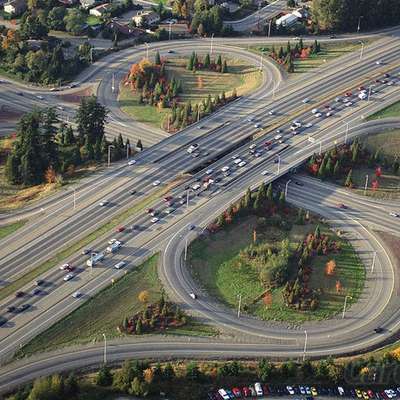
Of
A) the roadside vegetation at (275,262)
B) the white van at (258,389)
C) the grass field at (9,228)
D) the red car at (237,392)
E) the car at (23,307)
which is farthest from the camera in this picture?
the grass field at (9,228)

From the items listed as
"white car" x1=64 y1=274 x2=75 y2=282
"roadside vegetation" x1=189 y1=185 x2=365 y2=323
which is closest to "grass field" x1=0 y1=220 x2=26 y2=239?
"white car" x1=64 y1=274 x2=75 y2=282

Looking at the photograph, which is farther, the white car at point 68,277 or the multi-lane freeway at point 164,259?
the white car at point 68,277

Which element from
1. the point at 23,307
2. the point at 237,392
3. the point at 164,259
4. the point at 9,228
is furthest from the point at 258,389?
the point at 9,228

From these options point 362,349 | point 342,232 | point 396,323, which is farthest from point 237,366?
point 342,232

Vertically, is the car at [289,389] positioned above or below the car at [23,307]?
below

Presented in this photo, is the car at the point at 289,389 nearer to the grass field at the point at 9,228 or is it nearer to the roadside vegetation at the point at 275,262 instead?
the roadside vegetation at the point at 275,262

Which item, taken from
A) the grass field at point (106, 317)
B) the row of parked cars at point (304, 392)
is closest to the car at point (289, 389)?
the row of parked cars at point (304, 392)

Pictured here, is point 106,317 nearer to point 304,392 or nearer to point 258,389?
point 258,389

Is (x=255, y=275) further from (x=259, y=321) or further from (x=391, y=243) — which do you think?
(x=391, y=243)
